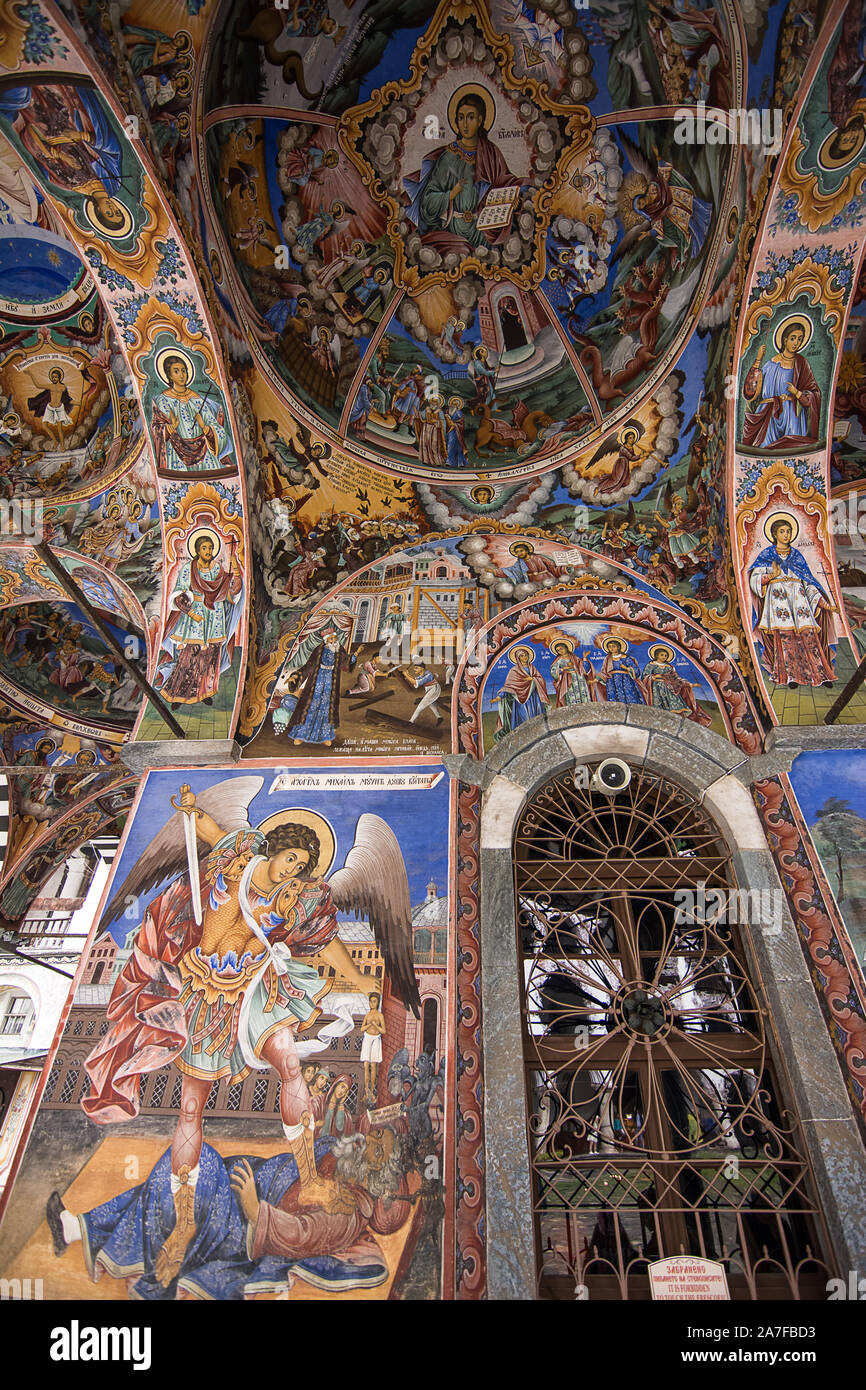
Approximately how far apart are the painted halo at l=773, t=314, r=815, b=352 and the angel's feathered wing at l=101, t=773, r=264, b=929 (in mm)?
5864

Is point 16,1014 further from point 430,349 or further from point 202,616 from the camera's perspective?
point 430,349

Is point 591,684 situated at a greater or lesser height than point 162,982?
greater

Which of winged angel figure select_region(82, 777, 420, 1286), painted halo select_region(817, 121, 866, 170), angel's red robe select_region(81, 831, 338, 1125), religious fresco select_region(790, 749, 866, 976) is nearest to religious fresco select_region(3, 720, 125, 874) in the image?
winged angel figure select_region(82, 777, 420, 1286)

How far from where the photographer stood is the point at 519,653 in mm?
7953

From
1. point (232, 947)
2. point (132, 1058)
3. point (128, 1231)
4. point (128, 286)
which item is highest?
point (128, 286)

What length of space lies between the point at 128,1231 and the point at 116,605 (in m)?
5.78

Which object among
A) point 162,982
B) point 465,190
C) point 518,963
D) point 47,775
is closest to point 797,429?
point 465,190

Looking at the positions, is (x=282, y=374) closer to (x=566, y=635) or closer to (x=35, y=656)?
(x=566, y=635)

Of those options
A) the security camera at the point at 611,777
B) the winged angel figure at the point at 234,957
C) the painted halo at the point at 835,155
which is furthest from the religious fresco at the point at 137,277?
the painted halo at the point at 835,155

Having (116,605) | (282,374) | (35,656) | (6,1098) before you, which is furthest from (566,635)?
(6,1098)

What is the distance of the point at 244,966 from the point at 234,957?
0.34 ft

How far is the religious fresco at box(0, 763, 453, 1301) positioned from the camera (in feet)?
16.1

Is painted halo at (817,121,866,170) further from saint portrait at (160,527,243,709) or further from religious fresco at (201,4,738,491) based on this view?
saint portrait at (160,527,243,709)

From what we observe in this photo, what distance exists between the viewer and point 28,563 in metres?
8.45
